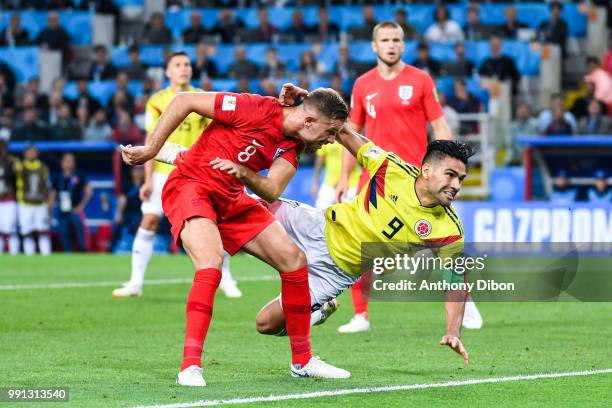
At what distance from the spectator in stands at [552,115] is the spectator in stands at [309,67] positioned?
4159 mm

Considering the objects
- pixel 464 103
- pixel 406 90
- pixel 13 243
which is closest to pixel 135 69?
pixel 13 243

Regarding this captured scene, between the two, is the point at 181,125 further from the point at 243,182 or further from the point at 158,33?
the point at 158,33

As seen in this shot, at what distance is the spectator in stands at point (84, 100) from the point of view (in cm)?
2356

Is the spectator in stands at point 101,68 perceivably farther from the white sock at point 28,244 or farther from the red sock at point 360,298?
the red sock at point 360,298

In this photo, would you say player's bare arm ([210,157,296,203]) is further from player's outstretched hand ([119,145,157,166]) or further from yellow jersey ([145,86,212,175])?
yellow jersey ([145,86,212,175])

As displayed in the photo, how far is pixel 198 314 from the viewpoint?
7164 mm

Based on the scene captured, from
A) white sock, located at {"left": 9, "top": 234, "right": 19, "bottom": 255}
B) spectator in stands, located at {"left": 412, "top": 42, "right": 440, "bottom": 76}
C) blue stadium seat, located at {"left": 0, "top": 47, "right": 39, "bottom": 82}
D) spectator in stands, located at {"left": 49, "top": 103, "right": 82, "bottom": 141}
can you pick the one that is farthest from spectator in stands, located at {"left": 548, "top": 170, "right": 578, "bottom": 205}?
blue stadium seat, located at {"left": 0, "top": 47, "right": 39, "bottom": 82}

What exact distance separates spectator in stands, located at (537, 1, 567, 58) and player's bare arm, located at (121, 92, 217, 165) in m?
16.5

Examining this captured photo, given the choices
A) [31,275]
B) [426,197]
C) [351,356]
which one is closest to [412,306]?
[351,356]

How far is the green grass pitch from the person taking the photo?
22.7 ft

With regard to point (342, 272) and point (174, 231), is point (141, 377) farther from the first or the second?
point (342, 272)

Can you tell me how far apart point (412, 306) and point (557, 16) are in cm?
1202

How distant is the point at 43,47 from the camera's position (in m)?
25.9

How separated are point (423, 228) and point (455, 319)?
69cm
